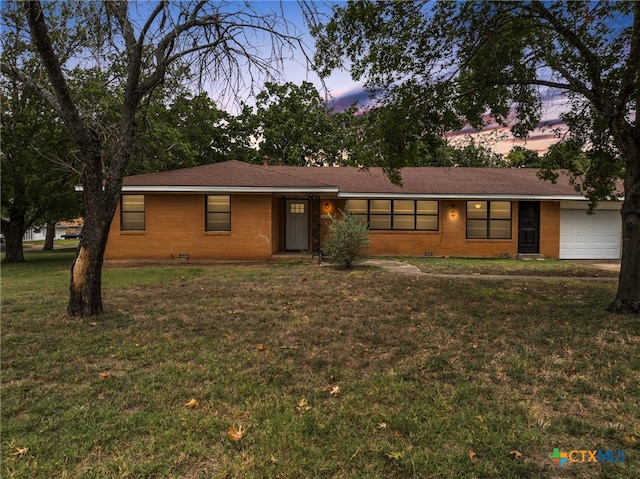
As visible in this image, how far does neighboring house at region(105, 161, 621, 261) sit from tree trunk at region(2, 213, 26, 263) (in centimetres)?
628

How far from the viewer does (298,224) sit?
16.5 meters

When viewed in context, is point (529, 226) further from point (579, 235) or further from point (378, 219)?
point (378, 219)

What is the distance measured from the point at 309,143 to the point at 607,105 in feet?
79.3

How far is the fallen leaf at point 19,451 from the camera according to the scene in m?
2.58

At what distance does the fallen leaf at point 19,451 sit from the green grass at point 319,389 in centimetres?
1

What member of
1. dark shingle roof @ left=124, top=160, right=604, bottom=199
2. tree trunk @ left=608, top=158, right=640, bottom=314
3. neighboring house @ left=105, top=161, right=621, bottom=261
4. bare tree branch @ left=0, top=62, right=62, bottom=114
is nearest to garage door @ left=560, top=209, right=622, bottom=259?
neighboring house @ left=105, top=161, right=621, bottom=261

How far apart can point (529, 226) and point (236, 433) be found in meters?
17.0

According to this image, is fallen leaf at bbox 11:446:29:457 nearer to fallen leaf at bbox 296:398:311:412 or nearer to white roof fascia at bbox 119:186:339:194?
fallen leaf at bbox 296:398:311:412

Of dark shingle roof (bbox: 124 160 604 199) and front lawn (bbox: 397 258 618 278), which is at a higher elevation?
dark shingle roof (bbox: 124 160 604 199)

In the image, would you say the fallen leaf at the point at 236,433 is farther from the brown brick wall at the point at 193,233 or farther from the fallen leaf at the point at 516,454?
the brown brick wall at the point at 193,233

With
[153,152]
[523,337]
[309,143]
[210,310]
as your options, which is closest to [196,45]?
[210,310]

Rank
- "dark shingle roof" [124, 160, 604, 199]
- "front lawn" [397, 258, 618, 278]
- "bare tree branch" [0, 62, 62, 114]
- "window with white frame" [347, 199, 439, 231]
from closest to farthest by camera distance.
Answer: "bare tree branch" [0, 62, 62, 114], "front lawn" [397, 258, 618, 278], "dark shingle roof" [124, 160, 604, 199], "window with white frame" [347, 199, 439, 231]

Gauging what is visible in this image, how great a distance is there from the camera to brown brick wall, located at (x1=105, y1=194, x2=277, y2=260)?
14266mm

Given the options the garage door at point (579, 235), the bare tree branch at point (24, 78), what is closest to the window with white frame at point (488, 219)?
the garage door at point (579, 235)
